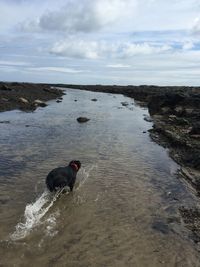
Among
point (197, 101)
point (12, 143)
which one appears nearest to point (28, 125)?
point (12, 143)

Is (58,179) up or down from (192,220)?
up

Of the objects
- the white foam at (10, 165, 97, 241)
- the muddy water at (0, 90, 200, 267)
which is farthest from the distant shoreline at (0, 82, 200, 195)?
the white foam at (10, 165, 97, 241)

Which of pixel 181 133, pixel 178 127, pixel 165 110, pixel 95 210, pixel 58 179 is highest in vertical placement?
pixel 58 179

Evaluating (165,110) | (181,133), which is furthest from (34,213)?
(165,110)

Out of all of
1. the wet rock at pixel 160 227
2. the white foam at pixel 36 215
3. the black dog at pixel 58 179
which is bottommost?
the wet rock at pixel 160 227

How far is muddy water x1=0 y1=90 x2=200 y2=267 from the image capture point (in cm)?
940

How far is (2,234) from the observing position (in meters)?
10.1

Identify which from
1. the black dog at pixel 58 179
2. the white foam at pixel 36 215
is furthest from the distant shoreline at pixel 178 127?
the white foam at pixel 36 215

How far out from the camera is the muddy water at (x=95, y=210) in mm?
9398

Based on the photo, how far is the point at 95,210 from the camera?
12.3 m

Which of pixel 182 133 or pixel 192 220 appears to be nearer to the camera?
pixel 192 220

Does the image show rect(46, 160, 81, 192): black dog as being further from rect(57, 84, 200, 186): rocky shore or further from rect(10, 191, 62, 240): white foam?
rect(57, 84, 200, 186): rocky shore

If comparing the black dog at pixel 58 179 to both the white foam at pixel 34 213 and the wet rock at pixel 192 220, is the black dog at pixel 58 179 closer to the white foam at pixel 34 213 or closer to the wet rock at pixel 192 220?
the white foam at pixel 34 213

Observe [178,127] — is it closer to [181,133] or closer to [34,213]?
[181,133]
